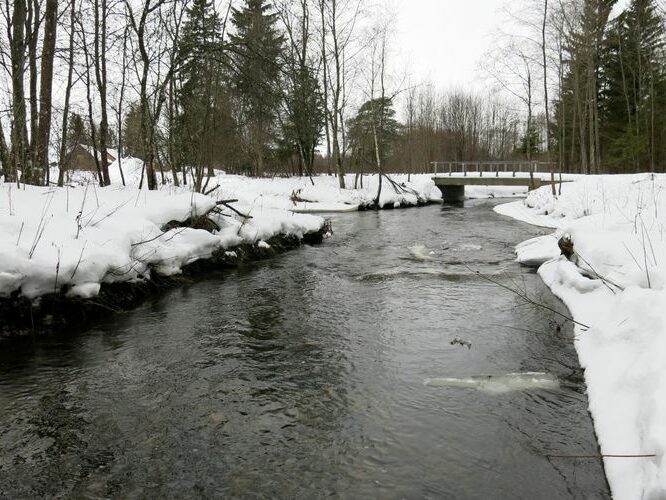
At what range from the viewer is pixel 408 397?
423 cm

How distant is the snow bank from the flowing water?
704 mm

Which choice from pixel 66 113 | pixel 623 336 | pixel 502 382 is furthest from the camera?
pixel 66 113

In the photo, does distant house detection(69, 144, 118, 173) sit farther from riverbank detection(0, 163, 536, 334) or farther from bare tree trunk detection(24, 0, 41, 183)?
riverbank detection(0, 163, 536, 334)

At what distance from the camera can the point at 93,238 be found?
718 centimetres

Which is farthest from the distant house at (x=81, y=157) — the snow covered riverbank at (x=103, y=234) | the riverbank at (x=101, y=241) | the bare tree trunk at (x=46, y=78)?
the riverbank at (x=101, y=241)

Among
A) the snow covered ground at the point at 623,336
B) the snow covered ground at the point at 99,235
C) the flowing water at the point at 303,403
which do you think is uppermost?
the snow covered ground at the point at 99,235

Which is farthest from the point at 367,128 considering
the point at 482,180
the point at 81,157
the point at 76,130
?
the point at 81,157

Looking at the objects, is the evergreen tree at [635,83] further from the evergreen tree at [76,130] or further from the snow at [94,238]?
the evergreen tree at [76,130]

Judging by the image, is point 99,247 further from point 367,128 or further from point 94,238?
point 367,128

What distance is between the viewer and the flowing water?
123 inches

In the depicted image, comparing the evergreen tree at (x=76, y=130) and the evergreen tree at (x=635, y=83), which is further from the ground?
the evergreen tree at (x=635, y=83)

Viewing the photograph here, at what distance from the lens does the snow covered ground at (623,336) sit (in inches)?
114

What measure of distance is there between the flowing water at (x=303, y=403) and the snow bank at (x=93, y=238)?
2.31 feet

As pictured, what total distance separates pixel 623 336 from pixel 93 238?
703cm
